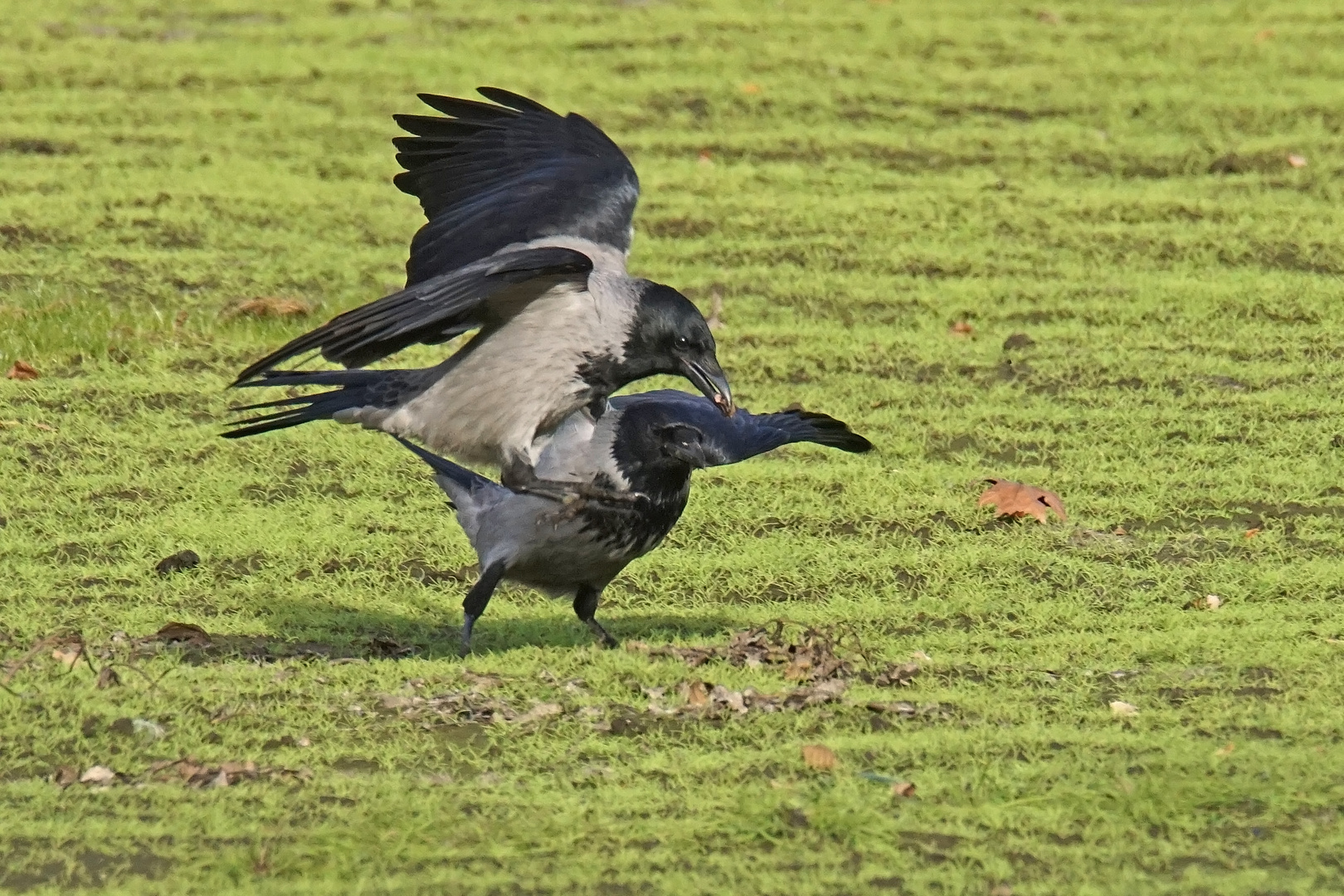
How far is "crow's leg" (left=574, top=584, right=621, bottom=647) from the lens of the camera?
6.07 meters

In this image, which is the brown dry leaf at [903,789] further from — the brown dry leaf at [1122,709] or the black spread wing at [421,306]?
the black spread wing at [421,306]

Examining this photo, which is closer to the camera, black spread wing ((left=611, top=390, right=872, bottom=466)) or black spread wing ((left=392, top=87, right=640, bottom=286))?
black spread wing ((left=611, top=390, right=872, bottom=466))

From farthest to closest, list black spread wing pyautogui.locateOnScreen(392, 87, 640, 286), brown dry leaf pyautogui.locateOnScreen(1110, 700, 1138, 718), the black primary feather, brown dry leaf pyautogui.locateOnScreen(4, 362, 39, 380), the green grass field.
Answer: brown dry leaf pyautogui.locateOnScreen(4, 362, 39, 380) → black spread wing pyautogui.locateOnScreen(392, 87, 640, 286) → the black primary feather → brown dry leaf pyautogui.locateOnScreen(1110, 700, 1138, 718) → the green grass field

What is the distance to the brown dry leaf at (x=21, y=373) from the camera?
28.5 ft

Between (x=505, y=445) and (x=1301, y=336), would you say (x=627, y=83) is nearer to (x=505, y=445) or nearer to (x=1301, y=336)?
(x=1301, y=336)

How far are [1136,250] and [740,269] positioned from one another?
7.19 feet

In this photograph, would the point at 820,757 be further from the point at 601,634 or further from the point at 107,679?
the point at 107,679

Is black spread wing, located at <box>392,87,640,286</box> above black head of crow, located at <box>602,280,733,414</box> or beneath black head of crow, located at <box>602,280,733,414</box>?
above

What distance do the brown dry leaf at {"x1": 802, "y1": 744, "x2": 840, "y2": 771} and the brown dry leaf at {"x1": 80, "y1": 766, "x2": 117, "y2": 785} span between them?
171 cm

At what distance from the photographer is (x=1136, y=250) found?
10.4 metres

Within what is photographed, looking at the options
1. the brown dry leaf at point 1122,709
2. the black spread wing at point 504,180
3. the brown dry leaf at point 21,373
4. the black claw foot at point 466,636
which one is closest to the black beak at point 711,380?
the black spread wing at point 504,180

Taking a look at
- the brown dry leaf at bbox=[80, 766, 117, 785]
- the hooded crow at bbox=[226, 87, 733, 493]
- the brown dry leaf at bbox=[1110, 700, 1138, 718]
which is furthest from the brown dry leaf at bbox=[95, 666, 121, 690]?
the brown dry leaf at bbox=[1110, 700, 1138, 718]

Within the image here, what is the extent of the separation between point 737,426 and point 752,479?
5.95ft

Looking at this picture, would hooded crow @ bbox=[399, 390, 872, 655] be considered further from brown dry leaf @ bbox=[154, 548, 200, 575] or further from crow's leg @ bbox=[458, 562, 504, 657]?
brown dry leaf @ bbox=[154, 548, 200, 575]
